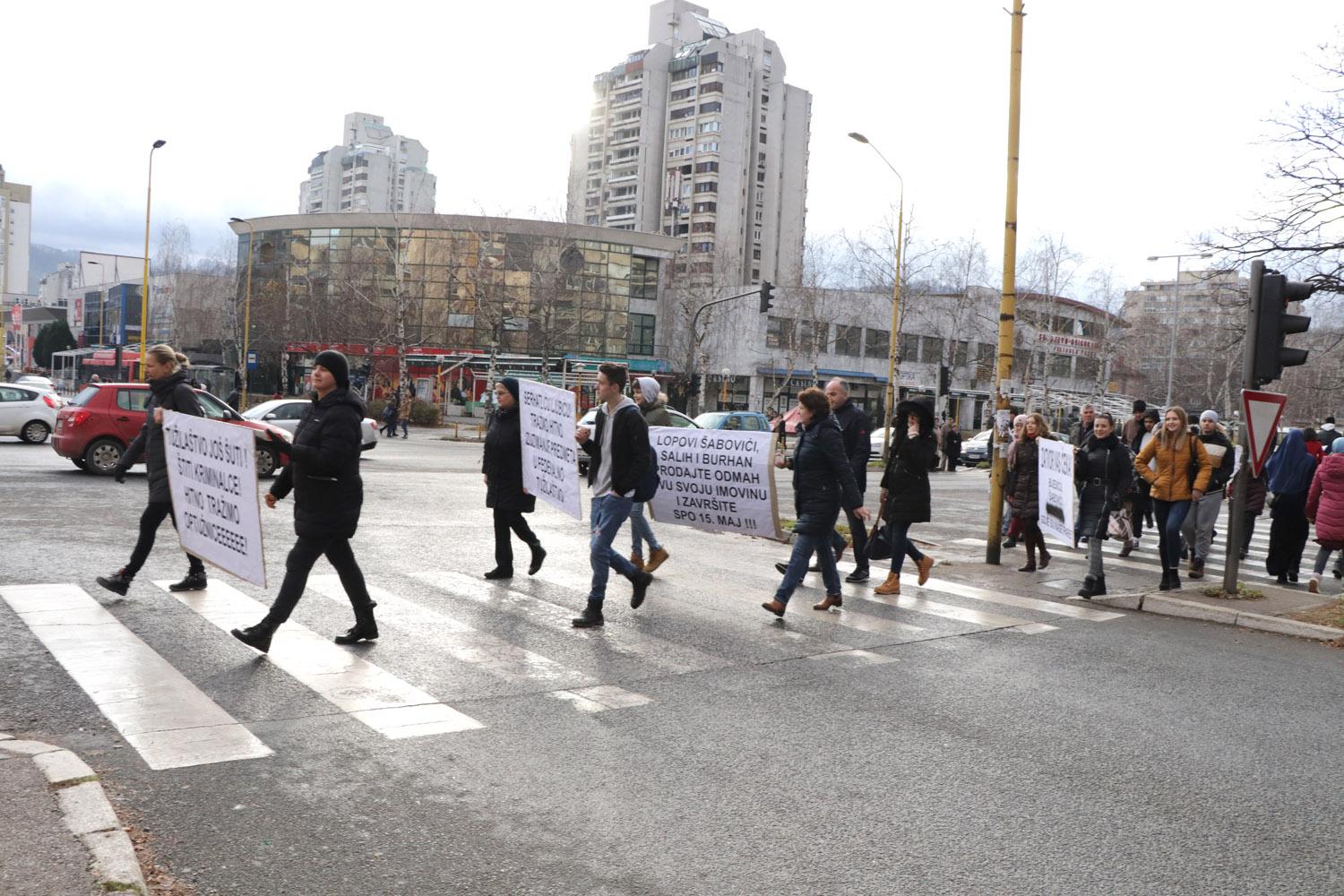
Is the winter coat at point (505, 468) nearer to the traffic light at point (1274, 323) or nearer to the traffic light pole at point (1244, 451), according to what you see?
the traffic light pole at point (1244, 451)

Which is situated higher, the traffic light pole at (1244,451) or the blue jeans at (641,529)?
the traffic light pole at (1244,451)

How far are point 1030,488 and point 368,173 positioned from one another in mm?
149116

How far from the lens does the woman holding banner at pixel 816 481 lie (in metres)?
8.60

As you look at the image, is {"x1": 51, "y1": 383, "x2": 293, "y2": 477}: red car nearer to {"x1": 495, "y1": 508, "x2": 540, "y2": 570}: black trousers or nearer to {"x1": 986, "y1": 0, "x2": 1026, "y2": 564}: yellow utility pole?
{"x1": 495, "y1": 508, "x2": 540, "y2": 570}: black trousers

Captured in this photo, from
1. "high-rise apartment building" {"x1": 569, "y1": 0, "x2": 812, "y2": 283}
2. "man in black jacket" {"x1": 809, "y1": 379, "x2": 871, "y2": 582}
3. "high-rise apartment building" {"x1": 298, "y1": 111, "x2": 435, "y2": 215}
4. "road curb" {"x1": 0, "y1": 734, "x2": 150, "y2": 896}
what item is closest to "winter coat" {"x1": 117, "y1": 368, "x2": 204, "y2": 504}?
"road curb" {"x1": 0, "y1": 734, "x2": 150, "y2": 896}

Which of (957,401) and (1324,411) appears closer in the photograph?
(1324,411)

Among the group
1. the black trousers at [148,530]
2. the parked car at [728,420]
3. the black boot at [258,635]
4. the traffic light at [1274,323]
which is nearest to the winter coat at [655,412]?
the black trousers at [148,530]

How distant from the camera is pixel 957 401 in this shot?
7744 centimetres

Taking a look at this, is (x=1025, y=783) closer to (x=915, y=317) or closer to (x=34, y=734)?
(x=34, y=734)

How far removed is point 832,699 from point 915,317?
68.4 meters

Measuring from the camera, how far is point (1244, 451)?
10.4 m

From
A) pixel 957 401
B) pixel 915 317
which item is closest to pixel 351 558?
pixel 915 317

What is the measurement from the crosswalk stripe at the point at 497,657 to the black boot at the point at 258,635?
108 cm

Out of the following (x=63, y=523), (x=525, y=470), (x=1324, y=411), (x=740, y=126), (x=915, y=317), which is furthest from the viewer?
(x=740, y=126)
